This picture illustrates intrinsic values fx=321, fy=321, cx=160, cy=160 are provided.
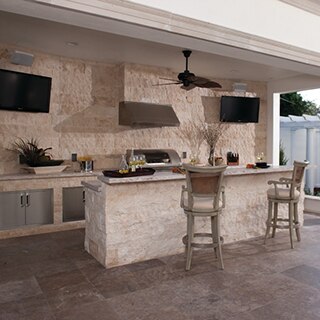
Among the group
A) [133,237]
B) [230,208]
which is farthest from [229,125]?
[133,237]

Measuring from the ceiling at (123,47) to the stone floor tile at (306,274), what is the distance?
7.49 ft

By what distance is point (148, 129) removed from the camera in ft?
20.5

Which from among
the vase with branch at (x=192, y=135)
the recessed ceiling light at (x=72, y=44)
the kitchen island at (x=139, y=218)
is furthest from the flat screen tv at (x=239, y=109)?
the recessed ceiling light at (x=72, y=44)

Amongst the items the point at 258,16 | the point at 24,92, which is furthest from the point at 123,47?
the point at 258,16

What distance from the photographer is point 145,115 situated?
564cm

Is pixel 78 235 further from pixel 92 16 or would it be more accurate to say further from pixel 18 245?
pixel 92 16

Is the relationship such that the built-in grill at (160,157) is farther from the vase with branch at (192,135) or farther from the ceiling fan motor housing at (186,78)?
the ceiling fan motor housing at (186,78)

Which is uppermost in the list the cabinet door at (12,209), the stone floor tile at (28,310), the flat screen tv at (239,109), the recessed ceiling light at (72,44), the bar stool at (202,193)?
the recessed ceiling light at (72,44)

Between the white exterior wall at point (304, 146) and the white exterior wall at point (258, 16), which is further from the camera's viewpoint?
the white exterior wall at point (304, 146)

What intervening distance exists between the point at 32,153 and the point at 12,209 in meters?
0.89

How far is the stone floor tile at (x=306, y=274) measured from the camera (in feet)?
9.91

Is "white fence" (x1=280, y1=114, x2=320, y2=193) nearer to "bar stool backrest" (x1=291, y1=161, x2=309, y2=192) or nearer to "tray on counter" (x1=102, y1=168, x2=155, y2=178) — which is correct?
"bar stool backrest" (x1=291, y1=161, x2=309, y2=192)

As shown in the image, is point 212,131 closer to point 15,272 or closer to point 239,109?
point 239,109

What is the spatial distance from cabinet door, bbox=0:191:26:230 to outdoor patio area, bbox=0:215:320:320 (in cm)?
52
